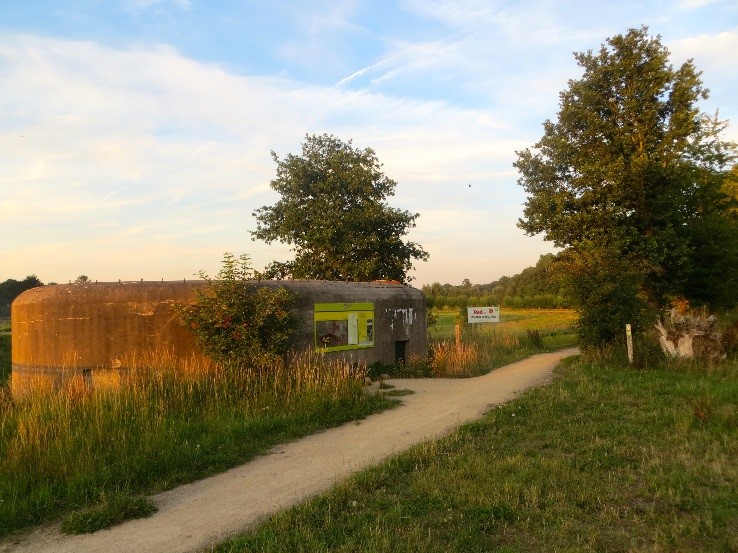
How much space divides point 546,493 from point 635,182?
18.9 meters

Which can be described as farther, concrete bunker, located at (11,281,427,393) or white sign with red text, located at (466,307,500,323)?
white sign with red text, located at (466,307,500,323)

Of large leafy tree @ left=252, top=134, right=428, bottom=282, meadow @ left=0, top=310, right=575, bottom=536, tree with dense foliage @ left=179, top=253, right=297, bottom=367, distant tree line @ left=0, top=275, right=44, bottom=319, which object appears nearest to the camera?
meadow @ left=0, top=310, right=575, bottom=536

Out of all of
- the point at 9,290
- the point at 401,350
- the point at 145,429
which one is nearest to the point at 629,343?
the point at 401,350

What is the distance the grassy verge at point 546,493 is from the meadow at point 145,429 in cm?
199

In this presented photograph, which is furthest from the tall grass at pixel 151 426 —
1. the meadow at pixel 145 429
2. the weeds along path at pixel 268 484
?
the weeds along path at pixel 268 484

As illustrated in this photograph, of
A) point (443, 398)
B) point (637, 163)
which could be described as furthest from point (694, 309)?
point (443, 398)

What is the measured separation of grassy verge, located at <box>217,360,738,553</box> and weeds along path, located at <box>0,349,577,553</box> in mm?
435

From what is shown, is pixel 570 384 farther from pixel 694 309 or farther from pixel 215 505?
pixel 694 309

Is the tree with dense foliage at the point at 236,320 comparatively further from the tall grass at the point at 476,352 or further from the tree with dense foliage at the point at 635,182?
the tree with dense foliage at the point at 635,182

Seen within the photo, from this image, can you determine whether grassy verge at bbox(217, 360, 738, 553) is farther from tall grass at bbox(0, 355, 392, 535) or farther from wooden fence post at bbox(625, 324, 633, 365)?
wooden fence post at bbox(625, 324, 633, 365)

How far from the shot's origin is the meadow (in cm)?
618

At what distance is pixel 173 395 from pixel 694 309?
892 inches

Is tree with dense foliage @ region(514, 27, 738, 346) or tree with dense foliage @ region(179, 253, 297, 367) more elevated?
tree with dense foliage @ region(514, 27, 738, 346)

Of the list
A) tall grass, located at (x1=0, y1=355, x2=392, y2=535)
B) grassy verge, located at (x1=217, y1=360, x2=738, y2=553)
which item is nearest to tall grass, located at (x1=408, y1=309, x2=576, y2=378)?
tall grass, located at (x1=0, y1=355, x2=392, y2=535)
